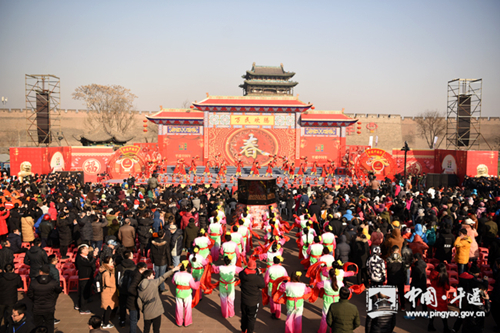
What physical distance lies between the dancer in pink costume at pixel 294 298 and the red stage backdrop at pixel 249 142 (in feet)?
76.3

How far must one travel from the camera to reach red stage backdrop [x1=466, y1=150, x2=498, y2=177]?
23203 millimetres

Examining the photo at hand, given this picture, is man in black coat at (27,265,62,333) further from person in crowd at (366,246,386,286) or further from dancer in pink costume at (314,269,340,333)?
person in crowd at (366,246,386,286)

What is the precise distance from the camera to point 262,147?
96.0 feet

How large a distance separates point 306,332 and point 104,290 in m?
3.60

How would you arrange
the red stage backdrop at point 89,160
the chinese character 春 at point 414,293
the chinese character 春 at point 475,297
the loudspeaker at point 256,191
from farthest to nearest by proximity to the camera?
1. the red stage backdrop at point 89,160
2. the loudspeaker at point 256,191
3. the chinese character 春 at point 414,293
4. the chinese character 春 at point 475,297

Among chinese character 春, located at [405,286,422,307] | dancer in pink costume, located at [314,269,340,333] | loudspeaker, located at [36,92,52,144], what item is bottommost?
chinese character 春, located at [405,286,422,307]

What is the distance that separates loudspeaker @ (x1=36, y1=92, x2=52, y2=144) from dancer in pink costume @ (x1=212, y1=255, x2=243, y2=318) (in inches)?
914

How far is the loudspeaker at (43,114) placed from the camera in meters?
24.9

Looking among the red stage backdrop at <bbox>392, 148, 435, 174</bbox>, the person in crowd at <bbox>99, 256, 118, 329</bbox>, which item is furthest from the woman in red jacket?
the red stage backdrop at <bbox>392, 148, 435, 174</bbox>

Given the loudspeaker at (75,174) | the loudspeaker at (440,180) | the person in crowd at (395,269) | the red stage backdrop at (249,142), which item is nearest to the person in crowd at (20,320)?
the person in crowd at (395,269)

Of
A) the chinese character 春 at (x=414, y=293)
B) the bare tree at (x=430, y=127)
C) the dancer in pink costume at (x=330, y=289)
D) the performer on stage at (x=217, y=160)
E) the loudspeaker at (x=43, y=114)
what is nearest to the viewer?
the dancer in pink costume at (x=330, y=289)

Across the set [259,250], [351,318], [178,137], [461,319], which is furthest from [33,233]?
[178,137]

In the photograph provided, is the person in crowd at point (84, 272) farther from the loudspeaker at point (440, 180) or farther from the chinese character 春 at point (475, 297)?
the loudspeaker at point (440, 180)

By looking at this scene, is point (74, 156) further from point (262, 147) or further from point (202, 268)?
point (202, 268)
